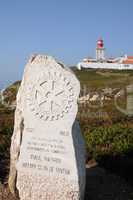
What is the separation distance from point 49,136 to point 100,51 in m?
96.9

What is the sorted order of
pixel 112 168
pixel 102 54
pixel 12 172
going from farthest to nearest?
pixel 102 54
pixel 112 168
pixel 12 172

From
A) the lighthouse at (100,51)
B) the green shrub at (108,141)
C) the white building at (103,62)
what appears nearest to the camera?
the green shrub at (108,141)

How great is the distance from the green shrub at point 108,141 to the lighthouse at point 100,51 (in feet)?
284

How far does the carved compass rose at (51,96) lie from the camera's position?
766 cm

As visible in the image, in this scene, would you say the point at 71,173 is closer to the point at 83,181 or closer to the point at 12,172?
the point at 83,181

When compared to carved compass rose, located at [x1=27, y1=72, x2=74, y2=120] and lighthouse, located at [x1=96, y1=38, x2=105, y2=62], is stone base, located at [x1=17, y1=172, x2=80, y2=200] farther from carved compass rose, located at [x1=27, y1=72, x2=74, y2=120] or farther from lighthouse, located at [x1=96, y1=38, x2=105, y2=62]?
lighthouse, located at [x1=96, y1=38, x2=105, y2=62]

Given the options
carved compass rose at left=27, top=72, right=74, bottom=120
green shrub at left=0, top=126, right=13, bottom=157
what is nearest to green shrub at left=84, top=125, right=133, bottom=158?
green shrub at left=0, top=126, right=13, bottom=157

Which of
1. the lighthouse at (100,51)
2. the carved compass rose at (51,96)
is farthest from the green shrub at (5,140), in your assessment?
the lighthouse at (100,51)

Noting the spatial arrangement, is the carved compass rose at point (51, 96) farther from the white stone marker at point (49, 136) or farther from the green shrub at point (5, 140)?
the green shrub at point (5, 140)

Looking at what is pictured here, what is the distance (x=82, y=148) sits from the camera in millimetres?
7957

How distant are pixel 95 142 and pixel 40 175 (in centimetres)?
461

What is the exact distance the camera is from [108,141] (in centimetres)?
1248

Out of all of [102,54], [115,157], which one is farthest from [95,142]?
[102,54]

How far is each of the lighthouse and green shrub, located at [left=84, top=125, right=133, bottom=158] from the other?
86.7 m
